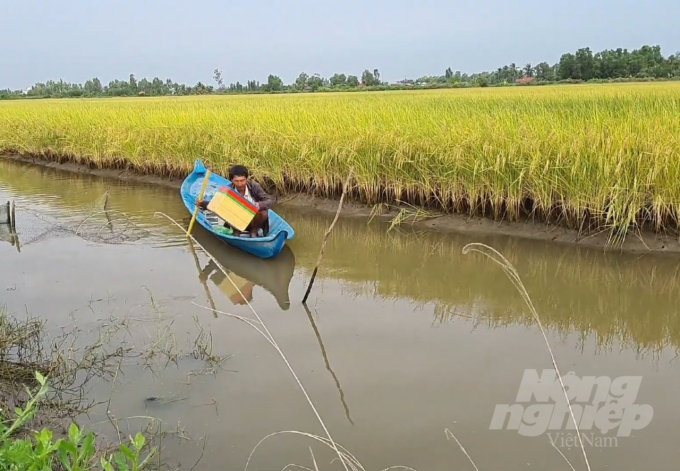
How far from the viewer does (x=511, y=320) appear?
4254 millimetres

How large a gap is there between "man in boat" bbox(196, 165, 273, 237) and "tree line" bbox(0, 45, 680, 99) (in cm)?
3822

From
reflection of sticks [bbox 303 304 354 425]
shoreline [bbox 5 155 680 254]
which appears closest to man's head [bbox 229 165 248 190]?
shoreline [bbox 5 155 680 254]

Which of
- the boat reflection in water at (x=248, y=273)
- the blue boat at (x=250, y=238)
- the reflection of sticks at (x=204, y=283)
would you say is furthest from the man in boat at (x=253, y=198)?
the reflection of sticks at (x=204, y=283)

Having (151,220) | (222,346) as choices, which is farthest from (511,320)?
(151,220)

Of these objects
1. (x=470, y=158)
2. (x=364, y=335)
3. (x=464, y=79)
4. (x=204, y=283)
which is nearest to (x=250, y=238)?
(x=204, y=283)

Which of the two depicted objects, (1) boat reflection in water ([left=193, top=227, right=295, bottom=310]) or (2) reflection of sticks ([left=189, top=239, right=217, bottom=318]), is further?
(1) boat reflection in water ([left=193, top=227, right=295, bottom=310])

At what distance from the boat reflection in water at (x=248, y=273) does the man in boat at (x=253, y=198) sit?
0.29 metres

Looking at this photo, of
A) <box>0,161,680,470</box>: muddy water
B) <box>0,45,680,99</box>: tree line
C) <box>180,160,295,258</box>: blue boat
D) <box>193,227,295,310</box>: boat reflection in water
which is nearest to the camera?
<box>0,161,680,470</box>: muddy water

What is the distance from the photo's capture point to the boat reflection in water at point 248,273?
16.4 ft

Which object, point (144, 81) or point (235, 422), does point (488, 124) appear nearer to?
point (235, 422)

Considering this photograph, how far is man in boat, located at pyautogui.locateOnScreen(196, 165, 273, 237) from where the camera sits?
19.6ft

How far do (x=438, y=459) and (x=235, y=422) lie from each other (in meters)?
1.02

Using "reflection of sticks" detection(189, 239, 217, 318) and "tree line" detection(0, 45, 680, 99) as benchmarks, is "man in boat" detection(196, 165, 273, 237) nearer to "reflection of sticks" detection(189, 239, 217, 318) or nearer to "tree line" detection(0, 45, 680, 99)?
Answer: "reflection of sticks" detection(189, 239, 217, 318)

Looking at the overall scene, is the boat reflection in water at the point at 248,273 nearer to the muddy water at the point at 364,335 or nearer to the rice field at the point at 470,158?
the muddy water at the point at 364,335
